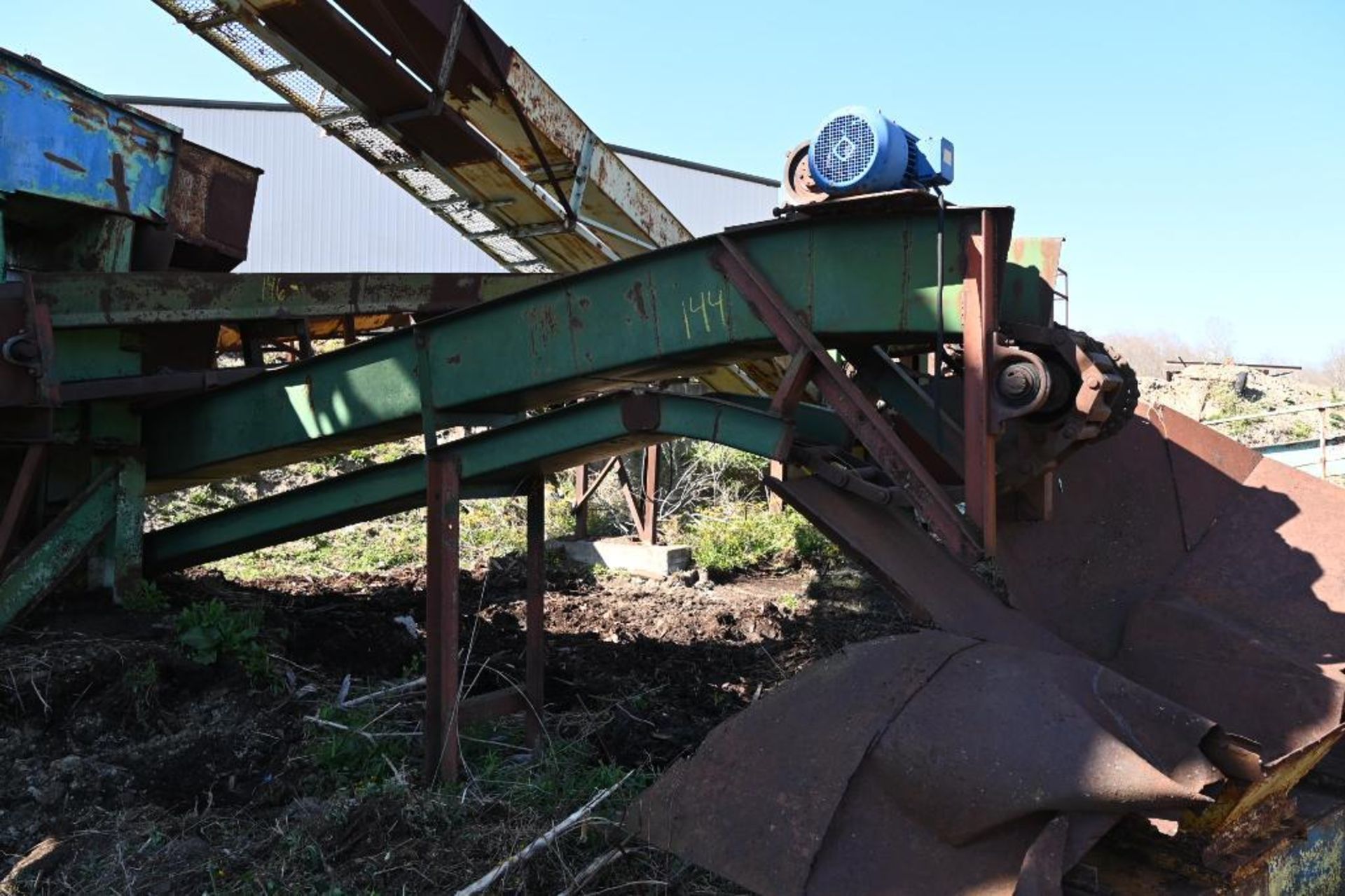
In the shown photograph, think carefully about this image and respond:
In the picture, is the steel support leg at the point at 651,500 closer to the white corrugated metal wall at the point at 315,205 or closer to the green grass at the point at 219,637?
the green grass at the point at 219,637

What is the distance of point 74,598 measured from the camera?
5.27 metres

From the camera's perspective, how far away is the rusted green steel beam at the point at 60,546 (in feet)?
15.9

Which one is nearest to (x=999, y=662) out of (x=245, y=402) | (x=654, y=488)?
(x=245, y=402)

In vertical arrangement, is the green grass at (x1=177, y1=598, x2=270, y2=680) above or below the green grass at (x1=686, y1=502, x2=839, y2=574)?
above

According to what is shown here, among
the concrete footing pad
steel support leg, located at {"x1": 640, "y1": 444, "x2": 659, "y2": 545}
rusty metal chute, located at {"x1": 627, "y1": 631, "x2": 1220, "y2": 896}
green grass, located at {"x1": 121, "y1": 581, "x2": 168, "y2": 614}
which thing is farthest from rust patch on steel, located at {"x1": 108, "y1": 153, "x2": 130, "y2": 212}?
the concrete footing pad

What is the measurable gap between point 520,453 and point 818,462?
1341 mm

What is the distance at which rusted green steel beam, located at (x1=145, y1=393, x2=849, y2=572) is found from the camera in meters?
3.58

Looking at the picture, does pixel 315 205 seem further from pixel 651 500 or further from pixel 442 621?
pixel 442 621

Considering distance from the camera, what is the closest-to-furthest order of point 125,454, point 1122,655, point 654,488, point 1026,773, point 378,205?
point 1026,773
point 1122,655
point 125,454
point 654,488
point 378,205

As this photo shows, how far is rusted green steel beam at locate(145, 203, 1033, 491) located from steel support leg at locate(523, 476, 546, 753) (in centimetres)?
70

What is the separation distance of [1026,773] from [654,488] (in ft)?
25.3

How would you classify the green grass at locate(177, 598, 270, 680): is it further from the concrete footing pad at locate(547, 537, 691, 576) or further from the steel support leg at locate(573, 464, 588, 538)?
the steel support leg at locate(573, 464, 588, 538)

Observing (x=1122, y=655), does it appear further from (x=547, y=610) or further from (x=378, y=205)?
(x=378, y=205)

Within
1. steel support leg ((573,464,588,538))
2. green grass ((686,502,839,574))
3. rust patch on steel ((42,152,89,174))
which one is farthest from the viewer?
steel support leg ((573,464,588,538))
